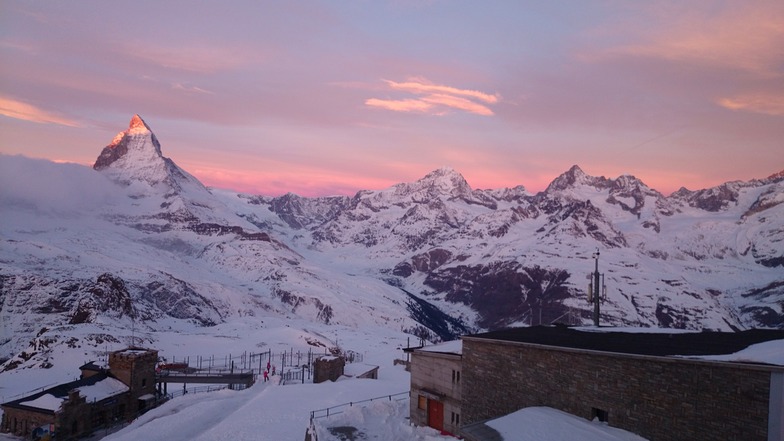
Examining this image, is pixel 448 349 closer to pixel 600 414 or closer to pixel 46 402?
pixel 600 414

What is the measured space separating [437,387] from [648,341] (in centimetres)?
1304

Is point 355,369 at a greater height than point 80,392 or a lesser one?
lesser

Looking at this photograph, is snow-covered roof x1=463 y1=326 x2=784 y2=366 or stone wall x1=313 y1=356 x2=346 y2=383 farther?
stone wall x1=313 y1=356 x2=346 y2=383

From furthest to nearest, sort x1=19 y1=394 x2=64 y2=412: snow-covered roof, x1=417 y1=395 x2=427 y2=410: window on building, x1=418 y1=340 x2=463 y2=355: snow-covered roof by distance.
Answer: x1=19 y1=394 x2=64 y2=412: snow-covered roof < x1=417 y1=395 x2=427 y2=410: window on building < x1=418 y1=340 x2=463 y2=355: snow-covered roof

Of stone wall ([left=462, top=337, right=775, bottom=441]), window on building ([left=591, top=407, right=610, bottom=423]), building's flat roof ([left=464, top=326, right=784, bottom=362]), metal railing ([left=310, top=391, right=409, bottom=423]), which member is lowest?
metal railing ([left=310, top=391, right=409, bottom=423])

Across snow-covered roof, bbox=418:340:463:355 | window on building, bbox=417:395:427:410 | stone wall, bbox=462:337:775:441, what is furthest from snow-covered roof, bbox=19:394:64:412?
stone wall, bbox=462:337:775:441

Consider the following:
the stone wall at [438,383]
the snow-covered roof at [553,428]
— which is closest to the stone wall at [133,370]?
the stone wall at [438,383]

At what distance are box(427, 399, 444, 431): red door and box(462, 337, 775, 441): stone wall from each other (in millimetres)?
4808

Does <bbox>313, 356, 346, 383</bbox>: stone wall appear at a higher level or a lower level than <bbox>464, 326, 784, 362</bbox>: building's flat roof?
lower

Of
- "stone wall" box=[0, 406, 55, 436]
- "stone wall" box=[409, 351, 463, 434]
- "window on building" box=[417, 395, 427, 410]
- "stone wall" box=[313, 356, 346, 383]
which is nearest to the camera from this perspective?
"stone wall" box=[409, 351, 463, 434]

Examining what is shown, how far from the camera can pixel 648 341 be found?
2555cm

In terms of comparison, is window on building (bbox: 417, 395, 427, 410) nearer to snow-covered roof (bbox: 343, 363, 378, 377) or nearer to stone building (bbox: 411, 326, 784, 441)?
stone building (bbox: 411, 326, 784, 441)

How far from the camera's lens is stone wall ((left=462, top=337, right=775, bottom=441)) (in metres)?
18.1

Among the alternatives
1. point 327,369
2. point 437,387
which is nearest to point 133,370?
point 327,369
